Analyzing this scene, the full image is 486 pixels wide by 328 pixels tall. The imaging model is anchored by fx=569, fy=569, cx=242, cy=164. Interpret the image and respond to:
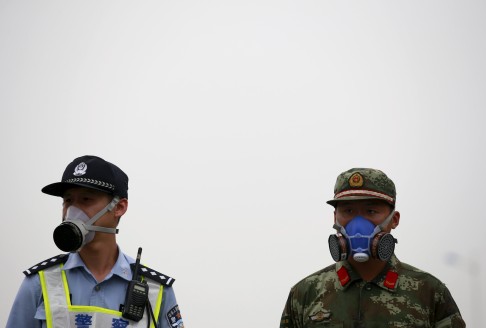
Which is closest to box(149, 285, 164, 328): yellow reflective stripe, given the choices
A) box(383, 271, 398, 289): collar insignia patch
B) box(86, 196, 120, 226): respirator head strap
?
box(86, 196, 120, 226): respirator head strap

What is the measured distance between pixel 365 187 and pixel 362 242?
0.39 m

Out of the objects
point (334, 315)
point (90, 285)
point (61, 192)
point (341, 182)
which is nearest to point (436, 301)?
point (334, 315)

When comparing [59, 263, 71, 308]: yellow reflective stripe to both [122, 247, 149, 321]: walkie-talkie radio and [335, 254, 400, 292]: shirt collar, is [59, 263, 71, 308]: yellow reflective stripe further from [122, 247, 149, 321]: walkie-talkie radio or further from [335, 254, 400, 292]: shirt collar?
[335, 254, 400, 292]: shirt collar

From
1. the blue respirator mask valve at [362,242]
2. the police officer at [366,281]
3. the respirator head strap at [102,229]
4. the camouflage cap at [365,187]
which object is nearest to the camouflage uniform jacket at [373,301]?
the police officer at [366,281]

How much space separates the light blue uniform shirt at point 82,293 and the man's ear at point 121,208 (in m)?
0.28

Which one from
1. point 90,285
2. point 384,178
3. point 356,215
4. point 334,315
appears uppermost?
point 384,178

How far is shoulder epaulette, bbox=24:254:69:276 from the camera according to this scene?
358 cm

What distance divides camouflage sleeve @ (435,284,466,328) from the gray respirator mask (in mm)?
2185

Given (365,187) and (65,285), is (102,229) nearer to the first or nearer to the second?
(65,285)

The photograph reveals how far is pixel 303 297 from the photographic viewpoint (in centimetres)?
389

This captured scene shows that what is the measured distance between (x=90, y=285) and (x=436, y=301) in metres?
2.20

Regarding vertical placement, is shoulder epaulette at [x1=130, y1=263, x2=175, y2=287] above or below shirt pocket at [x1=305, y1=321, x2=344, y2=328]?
above

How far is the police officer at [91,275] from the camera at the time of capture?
137 inches

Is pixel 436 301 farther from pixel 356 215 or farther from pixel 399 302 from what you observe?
pixel 356 215
